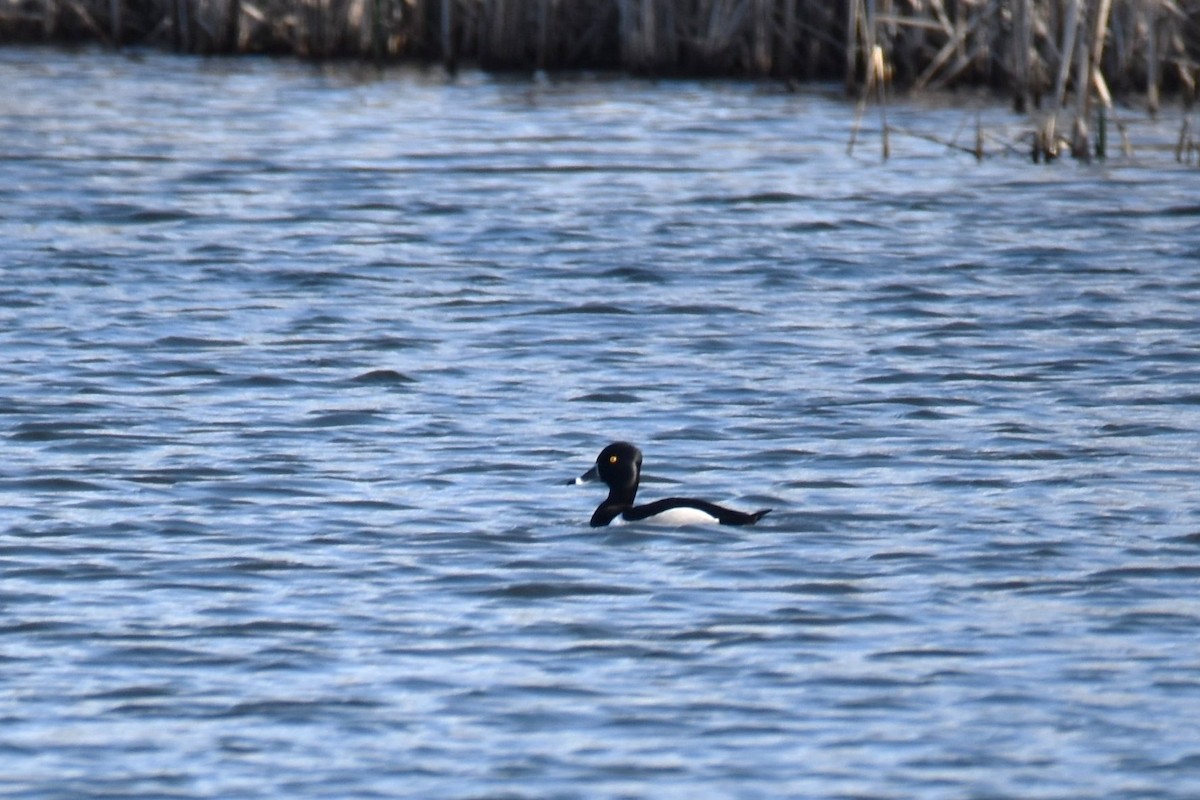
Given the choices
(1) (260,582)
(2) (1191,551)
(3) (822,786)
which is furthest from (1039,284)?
(3) (822,786)

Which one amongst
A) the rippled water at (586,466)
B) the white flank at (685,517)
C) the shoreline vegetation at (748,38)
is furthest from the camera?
the shoreline vegetation at (748,38)

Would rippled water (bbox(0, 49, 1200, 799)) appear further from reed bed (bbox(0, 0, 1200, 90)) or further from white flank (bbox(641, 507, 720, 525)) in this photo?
reed bed (bbox(0, 0, 1200, 90))

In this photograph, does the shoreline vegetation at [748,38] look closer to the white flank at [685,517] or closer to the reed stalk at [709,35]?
the reed stalk at [709,35]

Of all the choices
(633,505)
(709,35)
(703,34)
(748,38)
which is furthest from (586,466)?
(748,38)

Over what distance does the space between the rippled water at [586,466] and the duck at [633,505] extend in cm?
7

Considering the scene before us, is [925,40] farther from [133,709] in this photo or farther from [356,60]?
[133,709]

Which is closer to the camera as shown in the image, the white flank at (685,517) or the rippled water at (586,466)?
the rippled water at (586,466)

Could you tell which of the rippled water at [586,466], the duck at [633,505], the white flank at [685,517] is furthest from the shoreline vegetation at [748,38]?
the white flank at [685,517]

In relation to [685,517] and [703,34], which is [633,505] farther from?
[703,34]

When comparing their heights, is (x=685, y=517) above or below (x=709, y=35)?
below

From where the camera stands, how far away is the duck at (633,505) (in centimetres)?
890

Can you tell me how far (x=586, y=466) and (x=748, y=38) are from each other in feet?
48.0

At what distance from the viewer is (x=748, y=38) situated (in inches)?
955

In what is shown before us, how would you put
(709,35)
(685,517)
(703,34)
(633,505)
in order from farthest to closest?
(703,34) → (709,35) → (633,505) → (685,517)
